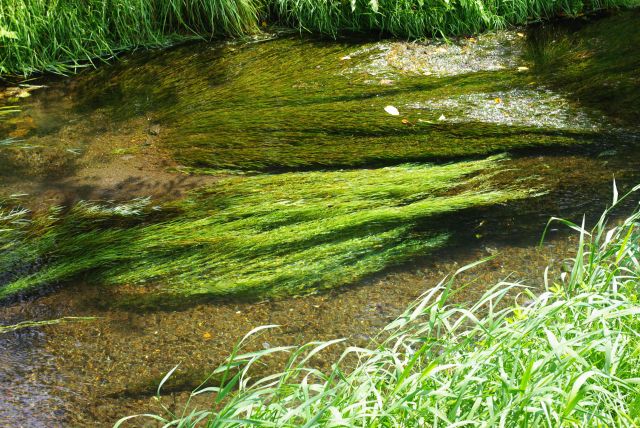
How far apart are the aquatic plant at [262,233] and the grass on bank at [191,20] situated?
220cm

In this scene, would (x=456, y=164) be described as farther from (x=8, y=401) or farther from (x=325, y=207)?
(x=8, y=401)

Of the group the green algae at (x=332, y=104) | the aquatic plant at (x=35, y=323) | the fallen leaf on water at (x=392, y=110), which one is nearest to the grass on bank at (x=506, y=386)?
the aquatic plant at (x=35, y=323)

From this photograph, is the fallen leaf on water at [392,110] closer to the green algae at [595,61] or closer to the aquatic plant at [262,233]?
the aquatic plant at [262,233]

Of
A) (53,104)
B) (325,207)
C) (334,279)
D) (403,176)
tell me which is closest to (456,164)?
(403,176)

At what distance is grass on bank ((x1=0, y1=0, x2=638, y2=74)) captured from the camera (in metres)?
5.62

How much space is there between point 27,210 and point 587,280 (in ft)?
9.44

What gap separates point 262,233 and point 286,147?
1.05 meters

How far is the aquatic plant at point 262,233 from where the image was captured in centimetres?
337

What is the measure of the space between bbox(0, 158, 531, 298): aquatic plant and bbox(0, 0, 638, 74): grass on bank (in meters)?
2.20

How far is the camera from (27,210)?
398 cm

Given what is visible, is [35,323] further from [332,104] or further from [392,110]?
[392,110]

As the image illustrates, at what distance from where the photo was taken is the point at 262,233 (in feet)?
11.9

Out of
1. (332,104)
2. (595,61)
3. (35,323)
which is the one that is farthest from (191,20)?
(35,323)

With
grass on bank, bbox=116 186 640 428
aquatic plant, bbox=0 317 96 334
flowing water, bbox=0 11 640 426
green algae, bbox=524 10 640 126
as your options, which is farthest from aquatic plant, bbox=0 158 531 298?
green algae, bbox=524 10 640 126
